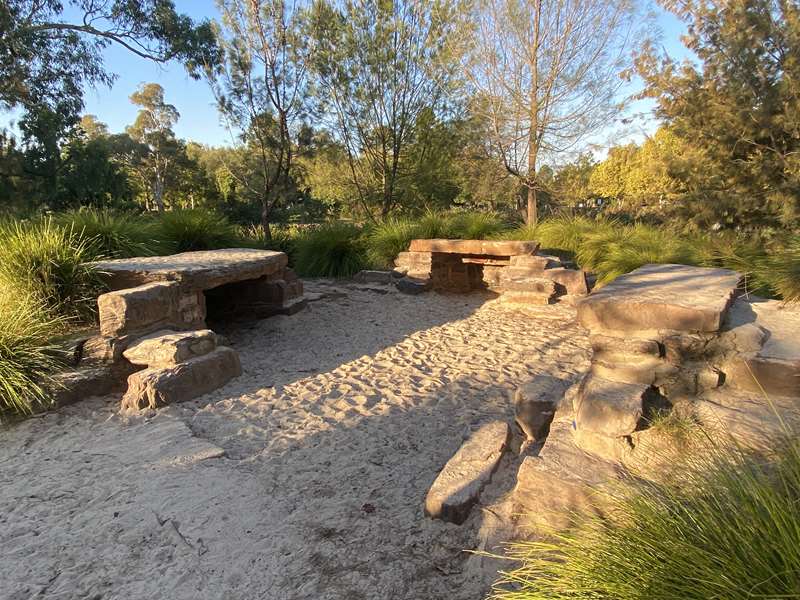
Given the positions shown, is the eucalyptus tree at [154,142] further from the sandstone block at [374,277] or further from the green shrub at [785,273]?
the green shrub at [785,273]

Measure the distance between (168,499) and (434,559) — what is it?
4.49ft

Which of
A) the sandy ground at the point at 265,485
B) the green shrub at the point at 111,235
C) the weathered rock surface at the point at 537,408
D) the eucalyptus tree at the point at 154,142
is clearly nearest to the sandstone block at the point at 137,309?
the sandy ground at the point at 265,485

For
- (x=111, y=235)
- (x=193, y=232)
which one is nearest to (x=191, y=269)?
(x=111, y=235)

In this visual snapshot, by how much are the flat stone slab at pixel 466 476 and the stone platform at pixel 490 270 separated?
3.99m

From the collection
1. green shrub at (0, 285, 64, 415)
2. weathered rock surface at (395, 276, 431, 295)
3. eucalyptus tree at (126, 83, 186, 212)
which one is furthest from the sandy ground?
eucalyptus tree at (126, 83, 186, 212)

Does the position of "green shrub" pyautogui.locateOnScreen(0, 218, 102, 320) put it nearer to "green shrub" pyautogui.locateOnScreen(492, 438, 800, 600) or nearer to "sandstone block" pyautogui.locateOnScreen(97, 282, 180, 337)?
"sandstone block" pyautogui.locateOnScreen(97, 282, 180, 337)

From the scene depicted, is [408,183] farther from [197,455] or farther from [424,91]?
[197,455]

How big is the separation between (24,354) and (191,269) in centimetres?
149

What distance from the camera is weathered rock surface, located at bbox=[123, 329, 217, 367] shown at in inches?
142

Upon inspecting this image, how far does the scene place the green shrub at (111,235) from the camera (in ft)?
17.4

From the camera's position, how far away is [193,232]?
720 cm

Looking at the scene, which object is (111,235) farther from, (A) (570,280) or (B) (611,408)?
(A) (570,280)

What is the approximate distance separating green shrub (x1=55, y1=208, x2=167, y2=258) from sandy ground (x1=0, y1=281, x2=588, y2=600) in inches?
97.3

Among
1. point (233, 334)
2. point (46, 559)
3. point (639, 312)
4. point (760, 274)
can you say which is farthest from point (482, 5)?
point (46, 559)
